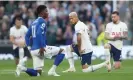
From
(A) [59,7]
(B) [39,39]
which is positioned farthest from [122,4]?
(B) [39,39]

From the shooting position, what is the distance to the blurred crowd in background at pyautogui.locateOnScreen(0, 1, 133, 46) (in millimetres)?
34469

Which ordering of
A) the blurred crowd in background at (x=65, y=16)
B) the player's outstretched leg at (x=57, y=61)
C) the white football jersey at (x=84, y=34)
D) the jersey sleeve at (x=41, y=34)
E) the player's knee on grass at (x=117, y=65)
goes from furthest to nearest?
the blurred crowd in background at (x=65, y=16) < the player's knee on grass at (x=117, y=65) < the white football jersey at (x=84, y=34) < the player's outstretched leg at (x=57, y=61) < the jersey sleeve at (x=41, y=34)

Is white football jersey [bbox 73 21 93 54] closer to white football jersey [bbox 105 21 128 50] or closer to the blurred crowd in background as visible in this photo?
white football jersey [bbox 105 21 128 50]

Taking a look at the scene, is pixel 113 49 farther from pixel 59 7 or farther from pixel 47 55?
pixel 59 7

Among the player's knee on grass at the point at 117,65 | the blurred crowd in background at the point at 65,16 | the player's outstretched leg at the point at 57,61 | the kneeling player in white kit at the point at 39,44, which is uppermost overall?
the blurred crowd in background at the point at 65,16

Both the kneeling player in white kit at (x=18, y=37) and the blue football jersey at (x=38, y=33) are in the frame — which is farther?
the kneeling player in white kit at (x=18, y=37)

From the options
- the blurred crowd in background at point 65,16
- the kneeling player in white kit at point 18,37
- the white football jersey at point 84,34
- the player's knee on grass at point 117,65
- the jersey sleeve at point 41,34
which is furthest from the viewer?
the blurred crowd in background at point 65,16

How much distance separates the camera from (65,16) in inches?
1393

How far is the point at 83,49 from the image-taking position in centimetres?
Answer: 2102

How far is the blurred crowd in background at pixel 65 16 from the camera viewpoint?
34.5 meters

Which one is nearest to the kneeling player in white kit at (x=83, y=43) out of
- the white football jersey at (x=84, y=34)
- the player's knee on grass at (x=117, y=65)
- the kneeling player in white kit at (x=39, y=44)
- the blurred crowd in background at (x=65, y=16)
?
the white football jersey at (x=84, y=34)

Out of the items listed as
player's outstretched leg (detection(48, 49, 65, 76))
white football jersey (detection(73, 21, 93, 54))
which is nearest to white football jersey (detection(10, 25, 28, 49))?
white football jersey (detection(73, 21, 93, 54))

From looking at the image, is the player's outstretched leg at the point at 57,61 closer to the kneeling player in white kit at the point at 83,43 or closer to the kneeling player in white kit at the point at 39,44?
the kneeling player in white kit at the point at 39,44

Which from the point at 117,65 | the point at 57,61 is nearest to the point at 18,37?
the point at 117,65
